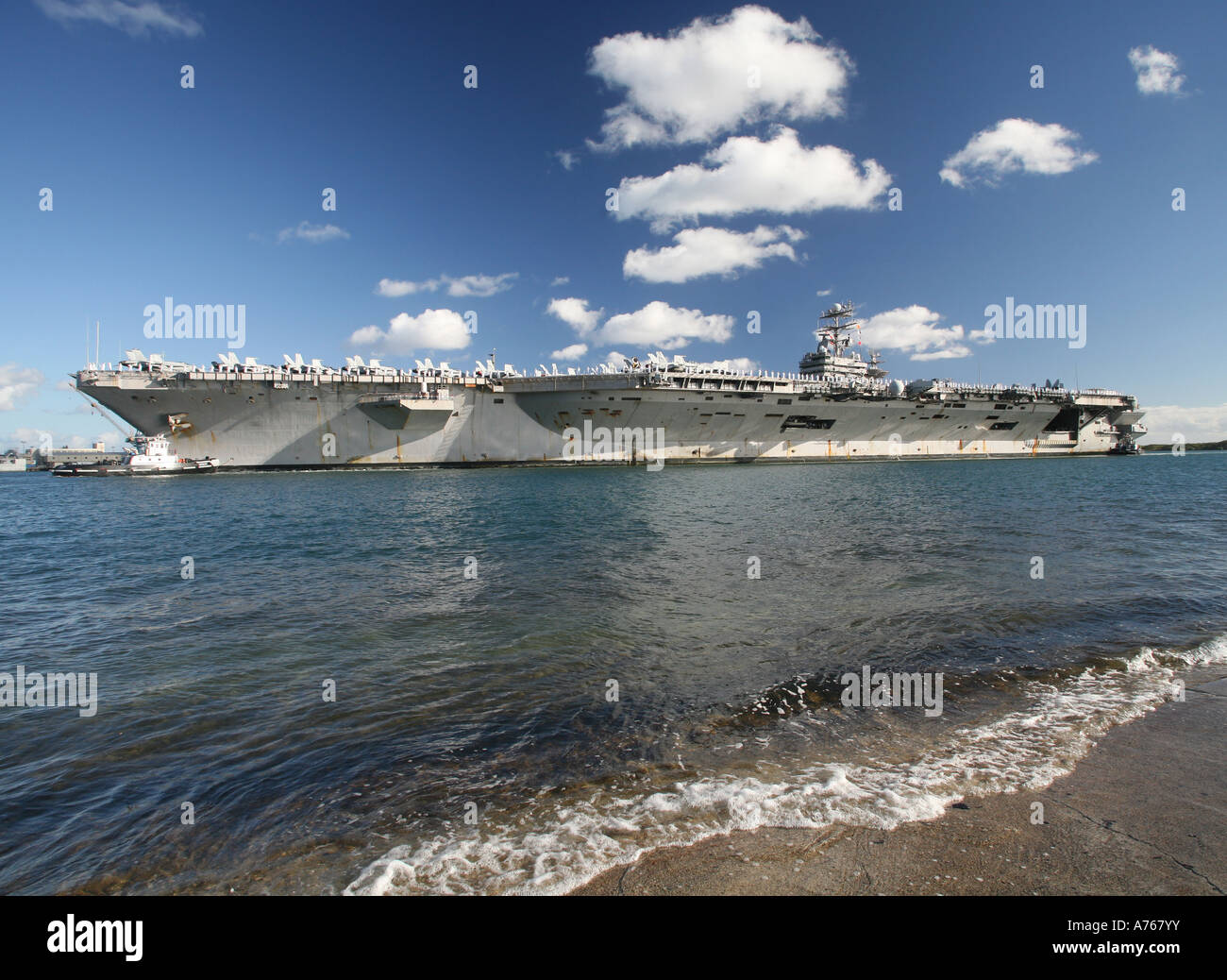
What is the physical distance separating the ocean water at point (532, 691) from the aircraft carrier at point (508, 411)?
30.0 meters

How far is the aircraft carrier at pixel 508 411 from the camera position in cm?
4284

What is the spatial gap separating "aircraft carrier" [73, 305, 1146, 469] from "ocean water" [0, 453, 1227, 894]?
30.0 m

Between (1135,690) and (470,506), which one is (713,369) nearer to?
(470,506)

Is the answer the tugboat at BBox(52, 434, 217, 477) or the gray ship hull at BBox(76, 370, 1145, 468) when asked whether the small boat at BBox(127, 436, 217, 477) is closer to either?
the tugboat at BBox(52, 434, 217, 477)

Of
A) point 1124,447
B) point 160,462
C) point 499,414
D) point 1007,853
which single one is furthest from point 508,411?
point 1124,447

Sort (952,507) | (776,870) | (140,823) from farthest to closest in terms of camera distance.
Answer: (952,507) < (140,823) < (776,870)

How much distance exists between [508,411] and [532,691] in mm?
43061

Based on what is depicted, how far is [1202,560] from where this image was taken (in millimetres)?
12469

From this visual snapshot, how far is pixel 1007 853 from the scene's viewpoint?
338cm

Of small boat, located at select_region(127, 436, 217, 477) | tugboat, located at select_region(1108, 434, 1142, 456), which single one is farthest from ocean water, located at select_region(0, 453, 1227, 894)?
tugboat, located at select_region(1108, 434, 1142, 456)

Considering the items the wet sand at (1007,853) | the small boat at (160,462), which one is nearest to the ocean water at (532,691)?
the wet sand at (1007,853)

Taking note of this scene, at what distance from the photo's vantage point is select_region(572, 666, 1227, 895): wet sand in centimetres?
313
